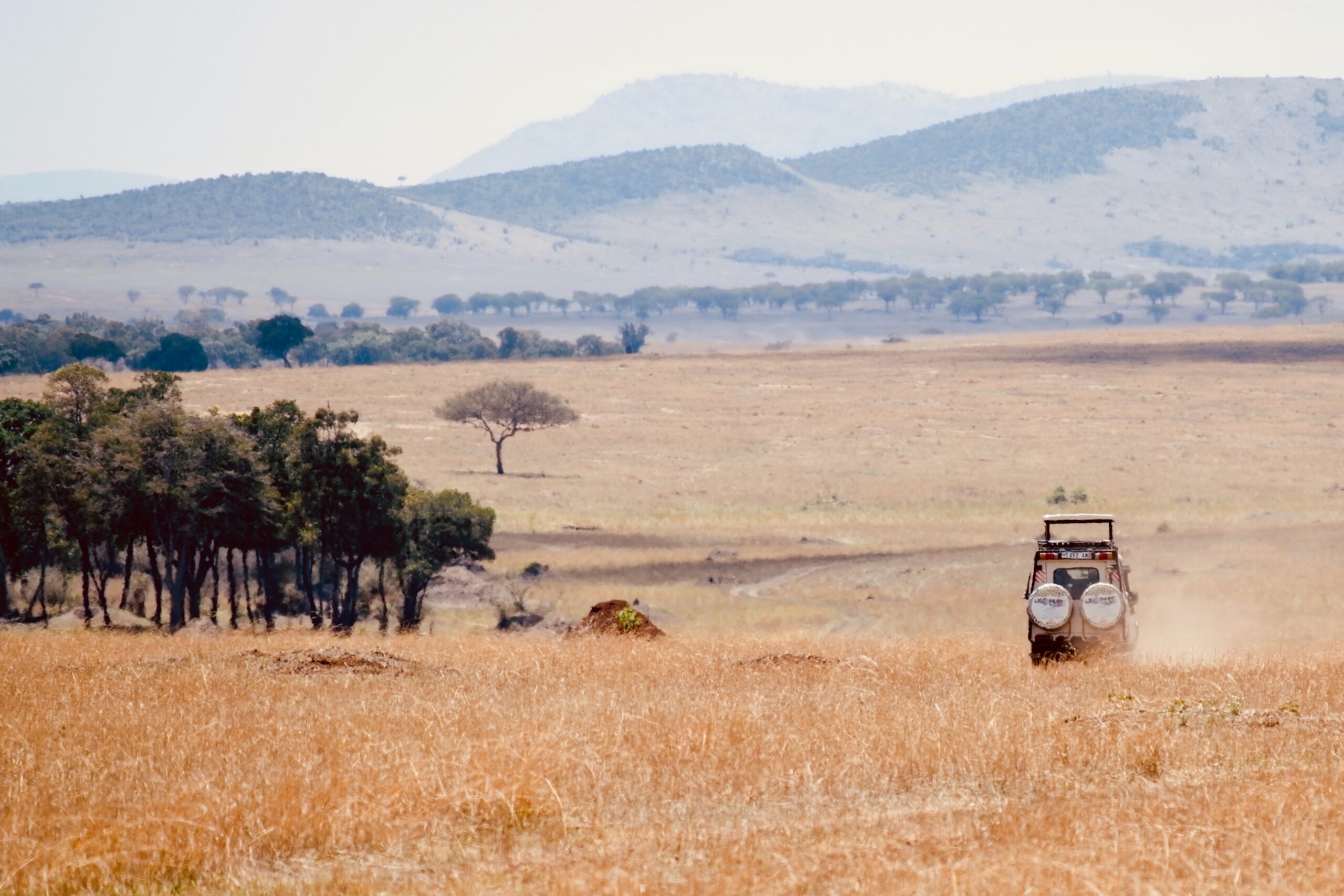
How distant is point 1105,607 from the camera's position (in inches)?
769

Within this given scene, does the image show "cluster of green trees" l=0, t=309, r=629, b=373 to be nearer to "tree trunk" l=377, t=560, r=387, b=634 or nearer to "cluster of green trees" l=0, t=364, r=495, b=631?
"cluster of green trees" l=0, t=364, r=495, b=631

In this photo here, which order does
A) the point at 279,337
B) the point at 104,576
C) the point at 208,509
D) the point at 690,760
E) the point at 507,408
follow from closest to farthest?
1. the point at 690,760
2. the point at 208,509
3. the point at 104,576
4. the point at 507,408
5. the point at 279,337

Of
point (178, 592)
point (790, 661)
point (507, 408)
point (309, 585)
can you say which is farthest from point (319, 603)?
point (507, 408)

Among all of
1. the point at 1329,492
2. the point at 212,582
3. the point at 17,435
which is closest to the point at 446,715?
the point at 17,435

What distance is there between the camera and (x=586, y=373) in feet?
483

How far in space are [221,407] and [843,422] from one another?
48507 millimetres

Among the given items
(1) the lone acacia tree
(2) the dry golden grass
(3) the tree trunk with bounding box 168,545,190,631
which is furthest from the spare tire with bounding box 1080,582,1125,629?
(1) the lone acacia tree

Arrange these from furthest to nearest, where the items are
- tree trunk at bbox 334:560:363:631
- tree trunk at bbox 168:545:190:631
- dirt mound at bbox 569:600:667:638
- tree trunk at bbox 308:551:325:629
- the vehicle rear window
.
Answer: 1. tree trunk at bbox 334:560:363:631
2. tree trunk at bbox 308:551:325:629
3. tree trunk at bbox 168:545:190:631
4. dirt mound at bbox 569:600:667:638
5. the vehicle rear window

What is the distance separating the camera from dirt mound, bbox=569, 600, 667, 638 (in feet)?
83.3

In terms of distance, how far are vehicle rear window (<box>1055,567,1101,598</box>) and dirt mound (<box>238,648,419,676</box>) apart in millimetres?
9654

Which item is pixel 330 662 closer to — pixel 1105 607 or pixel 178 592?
pixel 1105 607

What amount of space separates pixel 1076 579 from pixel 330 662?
1109cm

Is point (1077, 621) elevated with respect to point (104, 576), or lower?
elevated

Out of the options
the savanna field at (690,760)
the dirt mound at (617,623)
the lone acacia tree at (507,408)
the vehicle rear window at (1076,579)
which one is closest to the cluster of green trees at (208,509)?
the savanna field at (690,760)
